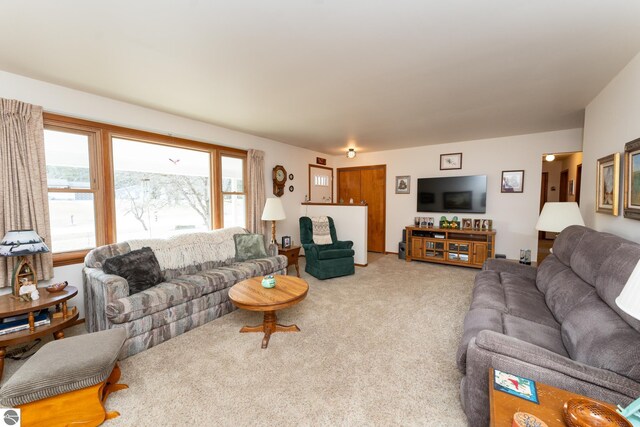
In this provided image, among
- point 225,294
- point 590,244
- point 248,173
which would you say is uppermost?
point 248,173

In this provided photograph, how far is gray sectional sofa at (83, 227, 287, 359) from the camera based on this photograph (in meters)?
2.31

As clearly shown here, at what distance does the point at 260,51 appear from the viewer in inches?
80.6

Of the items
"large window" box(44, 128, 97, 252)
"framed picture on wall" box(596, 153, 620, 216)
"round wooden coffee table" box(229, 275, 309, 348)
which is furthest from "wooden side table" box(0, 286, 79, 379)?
"framed picture on wall" box(596, 153, 620, 216)

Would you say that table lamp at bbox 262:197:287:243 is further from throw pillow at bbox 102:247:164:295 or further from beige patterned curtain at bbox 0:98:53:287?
beige patterned curtain at bbox 0:98:53:287

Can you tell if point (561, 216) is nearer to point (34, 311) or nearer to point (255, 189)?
point (255, 189)

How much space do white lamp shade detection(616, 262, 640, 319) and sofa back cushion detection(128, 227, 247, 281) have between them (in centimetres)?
347

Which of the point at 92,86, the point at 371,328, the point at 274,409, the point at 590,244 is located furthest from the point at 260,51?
the point at 590,244

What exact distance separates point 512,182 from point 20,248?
655 centimetres

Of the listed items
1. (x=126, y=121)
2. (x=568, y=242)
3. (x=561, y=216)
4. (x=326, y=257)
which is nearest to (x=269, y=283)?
(x=326, y=257)

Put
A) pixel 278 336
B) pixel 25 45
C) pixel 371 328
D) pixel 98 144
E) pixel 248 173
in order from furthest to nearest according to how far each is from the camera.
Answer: pixel 248 173 < pixel 98 144 < pixel 371 328 < pixel 278 336 < pixel 25 45

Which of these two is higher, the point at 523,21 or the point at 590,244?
the point at 523,21

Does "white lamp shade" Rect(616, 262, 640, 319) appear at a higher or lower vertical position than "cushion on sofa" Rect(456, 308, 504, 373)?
higher

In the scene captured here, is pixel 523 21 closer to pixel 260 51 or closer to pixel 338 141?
pixel 260 51

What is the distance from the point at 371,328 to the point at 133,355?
214 centimetres
